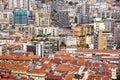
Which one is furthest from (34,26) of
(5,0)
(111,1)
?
(111,1)

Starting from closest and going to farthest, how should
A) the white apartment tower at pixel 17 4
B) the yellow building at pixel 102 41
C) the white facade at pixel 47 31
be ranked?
the yellow building at pixel 102 41 < the white facade at pixel 47 31 < the white apartment tower at pixel 17 4

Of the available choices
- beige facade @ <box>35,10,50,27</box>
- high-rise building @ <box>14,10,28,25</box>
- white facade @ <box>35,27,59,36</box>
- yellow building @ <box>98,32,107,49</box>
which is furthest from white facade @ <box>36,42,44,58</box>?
high-rise building @ <box>14,10,28,25</box>

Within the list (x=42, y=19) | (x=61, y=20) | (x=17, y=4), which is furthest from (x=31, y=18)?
(x=17, y=4)


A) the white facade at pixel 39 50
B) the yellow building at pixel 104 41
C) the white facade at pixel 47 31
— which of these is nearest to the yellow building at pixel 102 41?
the yellow building at pixel 104 41

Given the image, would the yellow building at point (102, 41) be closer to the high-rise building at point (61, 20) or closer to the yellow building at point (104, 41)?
the yellow building at point (104, 41)

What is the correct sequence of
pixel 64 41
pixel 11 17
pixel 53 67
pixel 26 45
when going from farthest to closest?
pixel 11 17, pixel 64 41, pixel 26 45, pixel 53 67

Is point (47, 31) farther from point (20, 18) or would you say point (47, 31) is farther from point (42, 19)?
point (20, 18)

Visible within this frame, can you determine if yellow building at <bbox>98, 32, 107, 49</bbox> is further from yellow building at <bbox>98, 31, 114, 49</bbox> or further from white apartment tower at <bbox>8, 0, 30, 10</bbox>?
white apartment tower at <bbox>8, 0, 30, 10</bbox>

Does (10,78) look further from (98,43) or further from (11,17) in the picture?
(11,17)

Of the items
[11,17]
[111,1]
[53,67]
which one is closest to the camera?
[53,67]

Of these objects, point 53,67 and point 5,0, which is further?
point 5,0

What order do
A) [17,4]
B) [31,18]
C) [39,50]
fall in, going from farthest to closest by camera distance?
1. [17,4]
2. [31,18]
3. [39,50]
